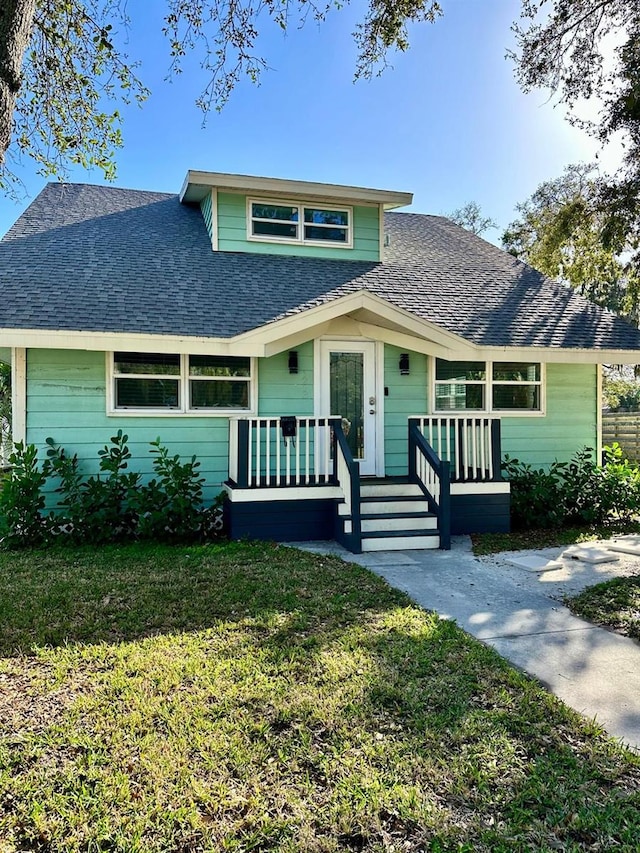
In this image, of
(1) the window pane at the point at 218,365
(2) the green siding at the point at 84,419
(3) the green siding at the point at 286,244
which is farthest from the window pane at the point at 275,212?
(2) the green siding at the point at 84,419

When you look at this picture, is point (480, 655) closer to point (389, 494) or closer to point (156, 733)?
point (156, 733)

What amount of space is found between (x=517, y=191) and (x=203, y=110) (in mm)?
16214

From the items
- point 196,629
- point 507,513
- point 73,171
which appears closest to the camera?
point 196,629

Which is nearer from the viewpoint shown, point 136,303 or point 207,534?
point 207,534

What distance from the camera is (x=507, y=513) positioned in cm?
790

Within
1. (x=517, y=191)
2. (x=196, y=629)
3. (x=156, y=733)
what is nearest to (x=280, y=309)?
(x=196, y=629)

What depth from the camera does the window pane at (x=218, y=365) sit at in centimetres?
826

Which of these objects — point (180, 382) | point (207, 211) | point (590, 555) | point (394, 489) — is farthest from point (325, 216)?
point (590, 555)

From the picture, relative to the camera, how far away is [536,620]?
4.50 meters

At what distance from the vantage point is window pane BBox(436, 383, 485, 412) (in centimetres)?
924

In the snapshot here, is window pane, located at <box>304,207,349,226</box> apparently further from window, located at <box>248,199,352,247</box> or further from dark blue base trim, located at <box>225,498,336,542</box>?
dark blue base trim, located at <box>225,498,336,542</box>

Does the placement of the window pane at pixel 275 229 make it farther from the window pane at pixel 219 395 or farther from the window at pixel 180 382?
the window pane at pixel 219 395

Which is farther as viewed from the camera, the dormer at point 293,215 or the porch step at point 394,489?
the dormer at point 293,215

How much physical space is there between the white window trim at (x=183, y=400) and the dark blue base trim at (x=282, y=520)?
1.46 metres
